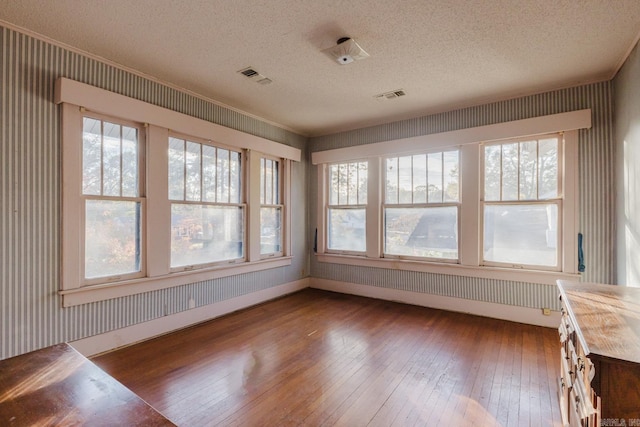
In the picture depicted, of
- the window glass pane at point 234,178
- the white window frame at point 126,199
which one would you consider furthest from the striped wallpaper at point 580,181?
the white window frame at point 126,199

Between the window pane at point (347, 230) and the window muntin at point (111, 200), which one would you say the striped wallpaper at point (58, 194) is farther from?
the window pane at point (347, 230)

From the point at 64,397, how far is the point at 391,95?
3.88 meters

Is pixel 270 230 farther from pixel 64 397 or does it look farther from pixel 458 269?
pixel 64 397

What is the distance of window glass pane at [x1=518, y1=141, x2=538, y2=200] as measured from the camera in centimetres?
371

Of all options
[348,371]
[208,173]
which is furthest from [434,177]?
[208,173]

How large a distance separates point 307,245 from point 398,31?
3.89 metres

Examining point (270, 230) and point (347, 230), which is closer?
point (270, 230)

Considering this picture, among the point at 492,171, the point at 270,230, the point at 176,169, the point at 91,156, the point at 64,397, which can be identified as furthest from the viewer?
the point at 270,230

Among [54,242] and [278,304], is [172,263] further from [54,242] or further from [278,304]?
[278,304]

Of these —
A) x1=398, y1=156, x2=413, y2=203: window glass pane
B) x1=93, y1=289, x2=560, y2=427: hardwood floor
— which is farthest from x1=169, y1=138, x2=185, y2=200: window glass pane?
x1=398, y1=156, x2=413, y2=203: window glass pane

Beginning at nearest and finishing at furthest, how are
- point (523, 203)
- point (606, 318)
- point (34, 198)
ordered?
point (606, 318), point (34, 198), point (523, 203)

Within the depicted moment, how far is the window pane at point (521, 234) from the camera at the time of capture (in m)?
3.63

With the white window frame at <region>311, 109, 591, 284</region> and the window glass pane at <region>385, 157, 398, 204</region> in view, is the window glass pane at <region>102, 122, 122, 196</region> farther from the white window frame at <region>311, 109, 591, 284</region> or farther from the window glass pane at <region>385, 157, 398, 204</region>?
the window glass pane at <region>385, 157, 398, 204</region>

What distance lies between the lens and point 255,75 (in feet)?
10.7
